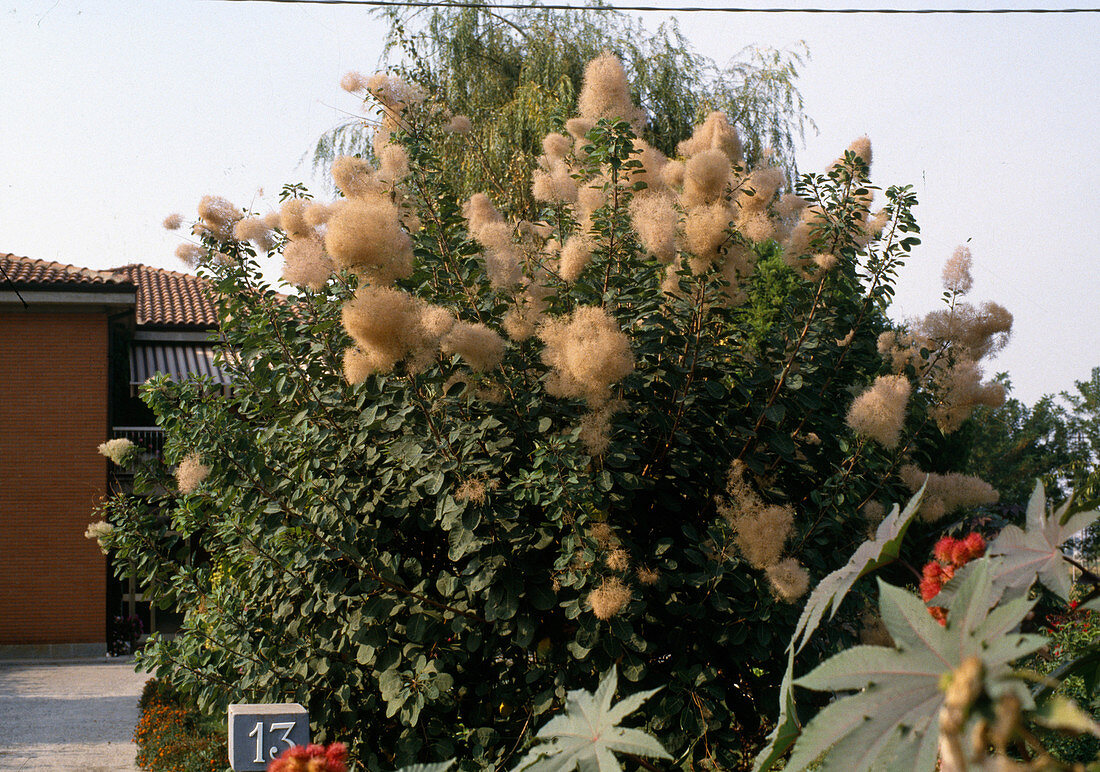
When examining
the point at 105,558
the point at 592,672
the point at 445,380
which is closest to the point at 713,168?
the point at 445,380

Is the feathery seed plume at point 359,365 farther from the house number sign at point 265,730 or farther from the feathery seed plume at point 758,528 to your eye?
the feathery seed plume at point 758,528

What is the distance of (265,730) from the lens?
257cm

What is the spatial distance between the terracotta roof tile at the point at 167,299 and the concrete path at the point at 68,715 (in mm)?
5821

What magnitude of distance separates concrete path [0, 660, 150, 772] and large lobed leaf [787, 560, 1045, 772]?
8.09 metres

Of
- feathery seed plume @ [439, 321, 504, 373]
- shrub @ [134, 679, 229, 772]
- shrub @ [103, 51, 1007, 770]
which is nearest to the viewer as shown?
feathery seed plume @ [439, 321, 504, 373]

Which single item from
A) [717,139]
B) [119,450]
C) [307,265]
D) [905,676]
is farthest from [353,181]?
[905,676]

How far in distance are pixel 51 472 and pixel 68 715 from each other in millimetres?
6201

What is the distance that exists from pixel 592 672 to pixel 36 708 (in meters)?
9.66

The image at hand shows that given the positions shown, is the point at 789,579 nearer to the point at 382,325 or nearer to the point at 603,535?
the point at 603,535

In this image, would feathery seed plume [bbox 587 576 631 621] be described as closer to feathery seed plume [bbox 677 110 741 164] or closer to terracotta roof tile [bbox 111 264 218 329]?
feathery seed plume [bbox 677 110 741 164]

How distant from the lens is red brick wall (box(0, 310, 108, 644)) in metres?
14.0

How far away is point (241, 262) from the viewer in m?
4.01

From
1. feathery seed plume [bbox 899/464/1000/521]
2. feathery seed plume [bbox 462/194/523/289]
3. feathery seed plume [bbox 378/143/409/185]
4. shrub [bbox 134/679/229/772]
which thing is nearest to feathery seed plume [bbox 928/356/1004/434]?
feathery seed plume [bbox 899/464/1000/521]

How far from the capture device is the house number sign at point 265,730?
255 centimetres
